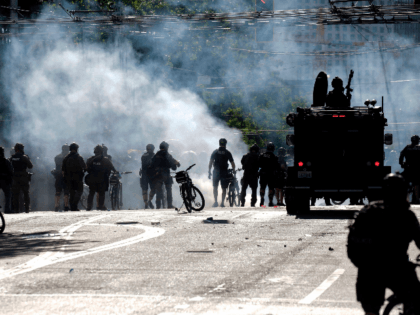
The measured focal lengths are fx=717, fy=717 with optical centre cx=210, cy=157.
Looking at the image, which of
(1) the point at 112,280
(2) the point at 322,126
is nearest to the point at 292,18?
(2) the point at 322,126

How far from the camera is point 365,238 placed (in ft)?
14.9

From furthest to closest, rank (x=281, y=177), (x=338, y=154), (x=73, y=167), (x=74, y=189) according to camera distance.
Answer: (x=281, y=177)
(x=74, y=189)
(x=73, y=167)
(x=338, y=154)

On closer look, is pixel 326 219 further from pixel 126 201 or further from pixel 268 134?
pixel 268 134

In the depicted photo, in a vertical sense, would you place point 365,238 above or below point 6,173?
below

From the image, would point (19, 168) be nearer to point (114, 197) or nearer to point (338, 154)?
point (114, 197)

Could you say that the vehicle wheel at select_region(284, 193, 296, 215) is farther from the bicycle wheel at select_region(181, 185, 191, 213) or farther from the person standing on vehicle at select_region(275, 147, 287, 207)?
the person standing on vehicle at select_region(275, 147, 287, 207)

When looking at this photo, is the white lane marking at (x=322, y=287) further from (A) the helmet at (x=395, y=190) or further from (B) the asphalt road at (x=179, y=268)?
(A) the helmet at (x=395, y=190)

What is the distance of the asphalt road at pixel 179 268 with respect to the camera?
243 inches

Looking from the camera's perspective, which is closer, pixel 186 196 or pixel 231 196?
pixel 186 196

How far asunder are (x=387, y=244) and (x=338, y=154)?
9823mm

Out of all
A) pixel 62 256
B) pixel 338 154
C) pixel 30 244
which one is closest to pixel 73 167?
pixel 338 154

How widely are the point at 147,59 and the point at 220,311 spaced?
34.1 metres

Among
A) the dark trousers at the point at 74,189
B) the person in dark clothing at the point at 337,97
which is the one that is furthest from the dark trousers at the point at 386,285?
the dark trousers at the point at 74,189

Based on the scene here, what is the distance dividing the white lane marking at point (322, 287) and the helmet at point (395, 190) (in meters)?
2.02
